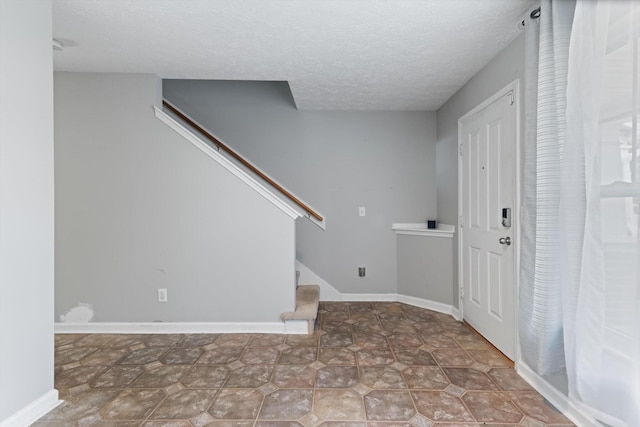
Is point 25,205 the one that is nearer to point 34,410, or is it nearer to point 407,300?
point 34,410

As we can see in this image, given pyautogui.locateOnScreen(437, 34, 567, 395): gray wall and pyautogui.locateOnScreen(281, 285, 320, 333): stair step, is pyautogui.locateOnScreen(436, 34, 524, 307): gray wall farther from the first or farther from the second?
pyautogui.locateOnScreen(281, 285, 320, 333): stair step

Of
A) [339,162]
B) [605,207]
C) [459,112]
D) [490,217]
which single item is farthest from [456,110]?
[605,207]

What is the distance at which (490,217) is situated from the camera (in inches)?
95.3

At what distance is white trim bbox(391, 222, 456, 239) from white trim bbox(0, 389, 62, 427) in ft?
10.4

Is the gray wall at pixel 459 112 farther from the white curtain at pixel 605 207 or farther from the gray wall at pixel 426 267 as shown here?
the white curtain at pixel 605 207

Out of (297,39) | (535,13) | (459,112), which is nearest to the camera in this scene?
(535,13)

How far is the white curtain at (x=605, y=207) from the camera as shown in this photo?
3.80ft

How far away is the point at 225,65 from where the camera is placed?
8.15ft

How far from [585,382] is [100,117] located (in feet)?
12.1

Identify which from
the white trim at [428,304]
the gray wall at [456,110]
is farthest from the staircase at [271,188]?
the gray wall at [456,110]

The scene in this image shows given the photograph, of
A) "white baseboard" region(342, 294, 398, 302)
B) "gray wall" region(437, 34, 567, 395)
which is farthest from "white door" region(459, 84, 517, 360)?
"white baseboard" region(342, 294, 398, 302)

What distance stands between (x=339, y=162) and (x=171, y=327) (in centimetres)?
→ 243

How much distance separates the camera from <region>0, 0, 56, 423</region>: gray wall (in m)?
1.47

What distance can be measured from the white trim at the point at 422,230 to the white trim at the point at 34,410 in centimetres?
317
